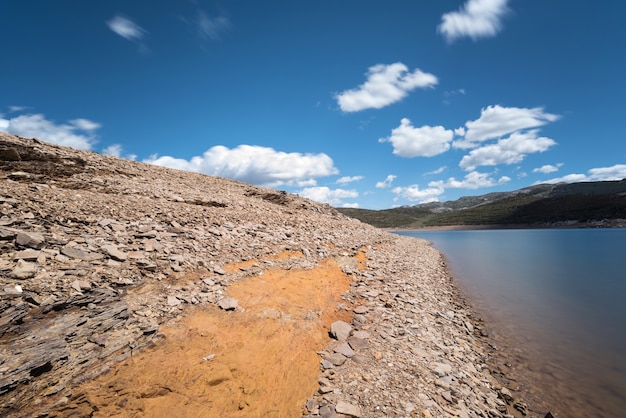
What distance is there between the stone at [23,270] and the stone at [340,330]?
363 inches

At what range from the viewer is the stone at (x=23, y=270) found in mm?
7441

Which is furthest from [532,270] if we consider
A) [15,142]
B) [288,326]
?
[15,142]

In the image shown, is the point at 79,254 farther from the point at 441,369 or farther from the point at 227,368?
the point at 441,369

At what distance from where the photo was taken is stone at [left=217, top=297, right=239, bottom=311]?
9.69 metres

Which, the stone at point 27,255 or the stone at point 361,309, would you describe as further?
the stone at point 361,309

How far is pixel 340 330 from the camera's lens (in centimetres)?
968

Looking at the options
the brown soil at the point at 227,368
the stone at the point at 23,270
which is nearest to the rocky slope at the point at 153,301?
the stone at the point at 23,270

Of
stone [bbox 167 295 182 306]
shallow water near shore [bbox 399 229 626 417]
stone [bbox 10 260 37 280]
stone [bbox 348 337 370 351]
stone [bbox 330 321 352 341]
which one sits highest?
stone [bbox 10 260 37 280]

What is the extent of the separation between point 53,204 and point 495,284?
97.5ft

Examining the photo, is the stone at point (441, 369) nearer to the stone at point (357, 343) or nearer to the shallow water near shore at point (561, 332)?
the stone at point (357, 343)

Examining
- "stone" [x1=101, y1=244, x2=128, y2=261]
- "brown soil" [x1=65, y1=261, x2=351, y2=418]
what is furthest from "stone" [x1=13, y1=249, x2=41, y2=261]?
"brown soil" [x1=65, y1=261, x2=351, y2=418]

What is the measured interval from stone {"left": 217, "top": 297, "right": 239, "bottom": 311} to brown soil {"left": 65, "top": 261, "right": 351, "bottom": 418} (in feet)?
0.65

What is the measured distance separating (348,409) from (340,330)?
359 cm

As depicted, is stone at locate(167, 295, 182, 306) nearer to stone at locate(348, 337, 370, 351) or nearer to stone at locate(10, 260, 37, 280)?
stone at locate(10, 260, 37, 280)
